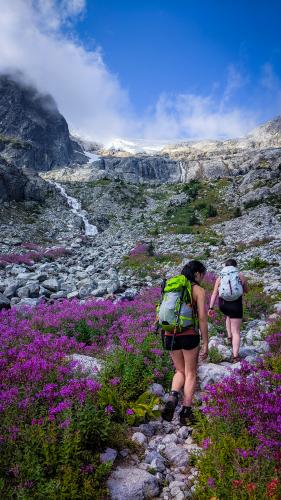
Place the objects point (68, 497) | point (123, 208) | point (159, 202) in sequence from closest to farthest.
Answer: point (68, 497) < point (123, 208) < point (159, 202)

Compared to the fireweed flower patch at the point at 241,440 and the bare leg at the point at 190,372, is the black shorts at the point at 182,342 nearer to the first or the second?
the bare leg at the point at 190,372

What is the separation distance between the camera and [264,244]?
24.4m

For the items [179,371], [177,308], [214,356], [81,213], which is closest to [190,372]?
[179,371]

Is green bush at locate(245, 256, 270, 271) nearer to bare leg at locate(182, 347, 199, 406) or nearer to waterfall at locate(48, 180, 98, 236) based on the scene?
bare leg at locate(182, 347, 199, 406)

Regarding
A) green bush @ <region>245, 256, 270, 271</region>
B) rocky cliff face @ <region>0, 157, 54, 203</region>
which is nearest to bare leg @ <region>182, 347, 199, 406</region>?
green bush @ <region>245, 256, 270, 271</region>

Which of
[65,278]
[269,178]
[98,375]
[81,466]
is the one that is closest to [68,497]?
[81,466]

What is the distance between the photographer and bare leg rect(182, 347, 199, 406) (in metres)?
5.97

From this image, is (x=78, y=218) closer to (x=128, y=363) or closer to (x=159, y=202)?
(x=159, y=202)

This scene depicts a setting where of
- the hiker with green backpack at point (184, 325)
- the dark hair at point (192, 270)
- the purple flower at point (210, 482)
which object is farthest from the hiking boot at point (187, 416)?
the dark hair at point (192, 270)

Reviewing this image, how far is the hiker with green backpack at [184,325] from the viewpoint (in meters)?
5.82

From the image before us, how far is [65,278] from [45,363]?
12501mm

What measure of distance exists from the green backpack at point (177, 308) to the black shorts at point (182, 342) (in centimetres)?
15

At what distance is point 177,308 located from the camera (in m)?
5.83

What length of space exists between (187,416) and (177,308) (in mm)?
1723
